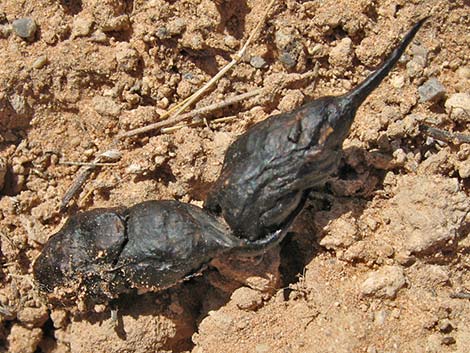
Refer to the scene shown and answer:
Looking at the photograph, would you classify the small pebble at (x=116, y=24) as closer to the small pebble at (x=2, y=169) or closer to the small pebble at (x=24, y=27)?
the small pebble at (x=24, y=27)

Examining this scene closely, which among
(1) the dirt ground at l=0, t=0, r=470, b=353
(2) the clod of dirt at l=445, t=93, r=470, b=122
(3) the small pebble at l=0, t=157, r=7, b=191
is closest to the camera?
(1) the dirt ground at l=0, t=0, r=470, b=353

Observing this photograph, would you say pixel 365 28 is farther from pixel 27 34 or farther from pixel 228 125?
pixel 27 34

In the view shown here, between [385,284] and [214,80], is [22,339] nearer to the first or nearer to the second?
[214,80]

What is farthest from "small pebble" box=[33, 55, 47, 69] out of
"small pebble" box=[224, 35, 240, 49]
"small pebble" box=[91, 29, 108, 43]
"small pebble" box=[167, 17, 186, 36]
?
"small pebble" box=[224, 35, 240, 49]

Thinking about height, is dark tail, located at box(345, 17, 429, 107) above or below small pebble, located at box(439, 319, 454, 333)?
above

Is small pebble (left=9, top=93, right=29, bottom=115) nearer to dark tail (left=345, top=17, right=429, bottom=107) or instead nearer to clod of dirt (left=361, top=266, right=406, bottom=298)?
dark tail (left=345, top=17, right=429, bottom=107)

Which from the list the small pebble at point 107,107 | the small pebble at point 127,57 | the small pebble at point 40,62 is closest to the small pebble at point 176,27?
the small pebble at point 127,57
